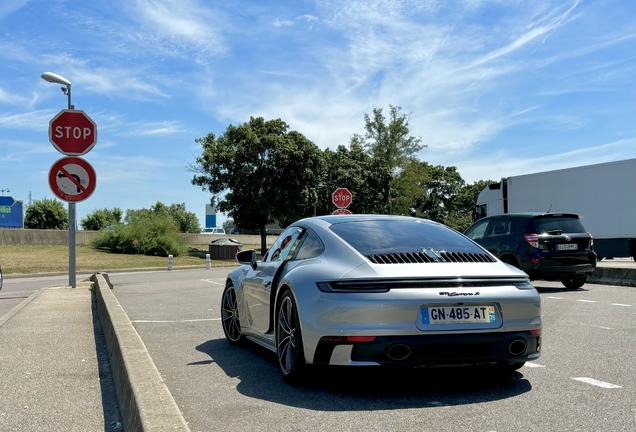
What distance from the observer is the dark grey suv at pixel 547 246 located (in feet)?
42.5

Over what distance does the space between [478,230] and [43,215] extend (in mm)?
75052

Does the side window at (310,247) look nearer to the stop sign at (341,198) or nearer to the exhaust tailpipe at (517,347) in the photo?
the exhaust tailpipe at (517,347)

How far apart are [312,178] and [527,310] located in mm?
41146

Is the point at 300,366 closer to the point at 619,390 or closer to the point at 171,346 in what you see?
the point at 619,390

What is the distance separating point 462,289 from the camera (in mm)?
4512

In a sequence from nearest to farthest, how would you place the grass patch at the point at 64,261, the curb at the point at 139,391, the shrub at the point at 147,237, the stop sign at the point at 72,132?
the curb at the point at 139,391 → the stop sign at the point at 72,132 → the grass patch at the point at 64,261 → the shrub at the point at 147,237

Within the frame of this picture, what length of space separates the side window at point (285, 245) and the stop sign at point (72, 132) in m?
8.92

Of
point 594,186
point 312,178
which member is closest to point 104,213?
point 312,178

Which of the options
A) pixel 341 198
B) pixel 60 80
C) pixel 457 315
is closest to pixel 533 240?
pixel 341 198

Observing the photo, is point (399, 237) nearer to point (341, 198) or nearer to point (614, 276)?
point (614, 276)

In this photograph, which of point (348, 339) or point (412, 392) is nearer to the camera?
point (348, 339)

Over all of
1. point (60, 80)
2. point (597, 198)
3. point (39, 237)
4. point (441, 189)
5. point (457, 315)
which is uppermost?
point (441, 189)

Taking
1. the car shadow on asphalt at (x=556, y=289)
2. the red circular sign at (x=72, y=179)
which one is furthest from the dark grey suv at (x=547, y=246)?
the red circular sign at (x=72, y=179)

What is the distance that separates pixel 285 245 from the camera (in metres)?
6.21
